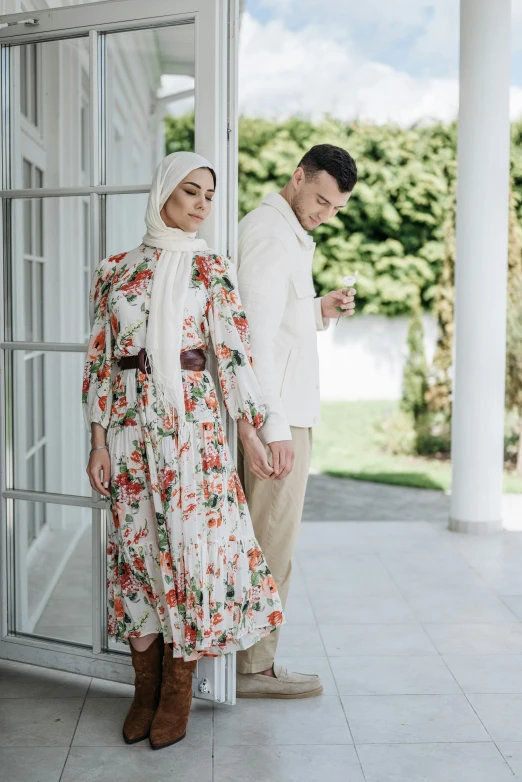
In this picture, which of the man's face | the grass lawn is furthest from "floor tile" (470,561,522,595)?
the grass lawn

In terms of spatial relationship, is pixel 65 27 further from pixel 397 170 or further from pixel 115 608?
pixel 397 170

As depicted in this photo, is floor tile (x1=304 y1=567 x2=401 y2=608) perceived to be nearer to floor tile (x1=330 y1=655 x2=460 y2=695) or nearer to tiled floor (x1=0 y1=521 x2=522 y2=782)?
tiled floor (x1=0 y1=521 x2=522 y2=782)

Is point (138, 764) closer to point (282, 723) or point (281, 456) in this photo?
point (282, 723)

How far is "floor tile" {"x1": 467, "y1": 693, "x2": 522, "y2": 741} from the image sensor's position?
8.09 ft

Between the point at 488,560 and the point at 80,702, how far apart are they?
7.69 ft

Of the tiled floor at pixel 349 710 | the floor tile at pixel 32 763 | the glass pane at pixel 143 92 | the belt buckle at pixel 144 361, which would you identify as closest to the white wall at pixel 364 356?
the glass pane at pixel 143 92

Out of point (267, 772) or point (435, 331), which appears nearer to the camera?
point (267, 772)

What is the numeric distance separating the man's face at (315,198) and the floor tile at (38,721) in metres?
1.56

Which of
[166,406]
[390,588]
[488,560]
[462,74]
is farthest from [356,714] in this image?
[462,74]

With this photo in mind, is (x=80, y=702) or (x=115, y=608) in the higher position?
(x=115, y=608)

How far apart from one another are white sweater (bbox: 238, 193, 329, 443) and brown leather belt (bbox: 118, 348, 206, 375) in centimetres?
18

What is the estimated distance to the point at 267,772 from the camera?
2230mm

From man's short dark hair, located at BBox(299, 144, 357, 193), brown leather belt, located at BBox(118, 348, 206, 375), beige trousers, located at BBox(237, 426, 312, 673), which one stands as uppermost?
man's short dark hair, located at BBox(299, 144, 357, 193)

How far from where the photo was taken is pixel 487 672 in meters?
2.93
